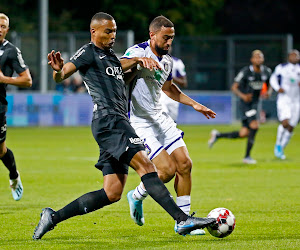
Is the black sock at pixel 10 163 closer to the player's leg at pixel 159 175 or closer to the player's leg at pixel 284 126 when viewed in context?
the player's leg at pixel 159 175

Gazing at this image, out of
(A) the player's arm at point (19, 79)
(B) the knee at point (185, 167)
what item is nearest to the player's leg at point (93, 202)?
(B) the knee at point (185, 167)

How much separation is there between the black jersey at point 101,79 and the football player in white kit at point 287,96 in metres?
10.0

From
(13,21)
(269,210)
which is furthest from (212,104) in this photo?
(269,210)

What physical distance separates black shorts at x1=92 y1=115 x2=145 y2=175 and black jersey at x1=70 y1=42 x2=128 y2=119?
10 cm

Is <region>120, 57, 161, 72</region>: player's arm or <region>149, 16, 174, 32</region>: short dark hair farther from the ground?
<region>149, 16, 174, 32</region>: short dark hair

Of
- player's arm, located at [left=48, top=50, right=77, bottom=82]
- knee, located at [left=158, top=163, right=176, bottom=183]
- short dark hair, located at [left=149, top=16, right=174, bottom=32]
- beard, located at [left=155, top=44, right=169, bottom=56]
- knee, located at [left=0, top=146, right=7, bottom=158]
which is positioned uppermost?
short dark hair, located at [left=149, top=16, right=174, bottom=32]

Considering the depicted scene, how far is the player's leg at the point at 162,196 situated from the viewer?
671cm

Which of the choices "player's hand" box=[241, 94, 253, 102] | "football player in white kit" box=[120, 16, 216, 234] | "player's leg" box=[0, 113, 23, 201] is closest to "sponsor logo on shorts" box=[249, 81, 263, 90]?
"player's hand" box=[241, 94, 253, 102]

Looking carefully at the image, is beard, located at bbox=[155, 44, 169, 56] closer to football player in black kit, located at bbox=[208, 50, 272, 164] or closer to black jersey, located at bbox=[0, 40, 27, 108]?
black jersey, located at bbox=[0, 40, 27, 108]

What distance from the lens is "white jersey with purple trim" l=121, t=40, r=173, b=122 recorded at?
8.02 m

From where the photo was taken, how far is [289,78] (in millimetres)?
18375

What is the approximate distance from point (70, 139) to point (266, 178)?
35.5 ft

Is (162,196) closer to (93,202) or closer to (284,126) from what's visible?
(93,202)

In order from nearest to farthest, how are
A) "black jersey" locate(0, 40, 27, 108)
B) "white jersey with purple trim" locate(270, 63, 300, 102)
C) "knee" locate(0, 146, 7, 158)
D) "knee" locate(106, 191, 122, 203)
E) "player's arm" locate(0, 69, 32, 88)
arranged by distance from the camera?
"knee" locate(106, 191, 122, 203), "player's arm" locate(0, 69, 32, 88), "black jersey" locate(0, 40, 27, 108), "knee" locate(0, 146, 7, 158), "white jersey with purple trim" locate(270, 63, 300, 102)
